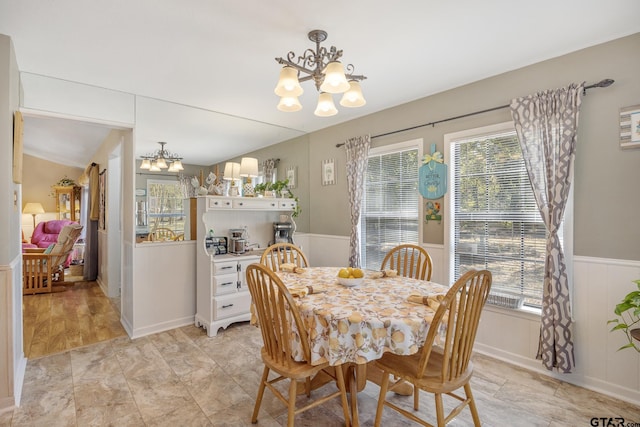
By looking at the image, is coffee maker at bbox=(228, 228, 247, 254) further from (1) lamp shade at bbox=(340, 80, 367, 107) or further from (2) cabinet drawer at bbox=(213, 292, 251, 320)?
(1) lamp shade at bbox=(340, 80, 367, 107)

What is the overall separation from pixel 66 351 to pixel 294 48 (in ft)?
11.2

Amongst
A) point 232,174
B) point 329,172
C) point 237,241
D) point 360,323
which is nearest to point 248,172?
point 232,174

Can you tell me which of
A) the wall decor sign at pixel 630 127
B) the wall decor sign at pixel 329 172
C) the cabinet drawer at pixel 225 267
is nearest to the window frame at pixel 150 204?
the cabinet drawer at pixel 225 267

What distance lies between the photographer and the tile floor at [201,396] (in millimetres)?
2008

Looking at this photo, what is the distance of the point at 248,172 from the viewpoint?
3926mm

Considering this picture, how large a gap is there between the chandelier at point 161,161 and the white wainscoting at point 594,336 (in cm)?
366

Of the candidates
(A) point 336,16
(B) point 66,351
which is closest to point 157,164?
(B) point 66,351

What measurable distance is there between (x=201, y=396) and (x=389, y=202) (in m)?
2.68

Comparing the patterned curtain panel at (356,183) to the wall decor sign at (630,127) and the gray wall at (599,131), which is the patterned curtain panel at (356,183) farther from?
the wall decor sign at (630,127)

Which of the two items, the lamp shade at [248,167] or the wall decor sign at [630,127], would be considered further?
the lamp shade at [248,167]

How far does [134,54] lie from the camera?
2.48 meters

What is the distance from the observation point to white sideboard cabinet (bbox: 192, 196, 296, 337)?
3.42 metres

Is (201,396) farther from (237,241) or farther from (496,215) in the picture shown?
(496,215)

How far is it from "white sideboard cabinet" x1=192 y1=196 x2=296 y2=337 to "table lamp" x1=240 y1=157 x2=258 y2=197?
161 millimetres
